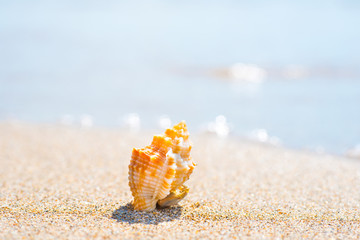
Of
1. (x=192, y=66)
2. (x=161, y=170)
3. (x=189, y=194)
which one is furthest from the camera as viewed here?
(x=192, y=66)

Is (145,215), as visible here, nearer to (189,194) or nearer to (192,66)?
(189,194)

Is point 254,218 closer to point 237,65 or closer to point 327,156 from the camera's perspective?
point 327,156

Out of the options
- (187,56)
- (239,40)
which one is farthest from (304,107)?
(239,40)

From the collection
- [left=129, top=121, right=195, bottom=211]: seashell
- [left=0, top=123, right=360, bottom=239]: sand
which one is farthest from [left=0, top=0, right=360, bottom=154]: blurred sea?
[left=129, top=121, right=195, bottom=211]: seashell

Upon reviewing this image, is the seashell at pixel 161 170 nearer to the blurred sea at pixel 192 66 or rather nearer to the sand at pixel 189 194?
the sand at pixel 189 194

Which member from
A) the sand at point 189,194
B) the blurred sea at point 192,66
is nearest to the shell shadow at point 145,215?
the sand at point 189,194

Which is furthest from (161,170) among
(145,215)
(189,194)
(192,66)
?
(192,66)
